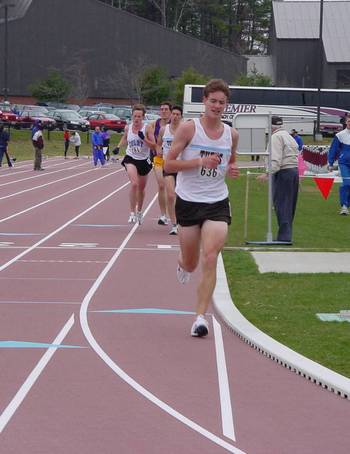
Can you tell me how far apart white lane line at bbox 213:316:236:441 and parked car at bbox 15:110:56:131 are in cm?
5889

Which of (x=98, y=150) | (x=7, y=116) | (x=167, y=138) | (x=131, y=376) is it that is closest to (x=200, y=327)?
(x=131, y=376)

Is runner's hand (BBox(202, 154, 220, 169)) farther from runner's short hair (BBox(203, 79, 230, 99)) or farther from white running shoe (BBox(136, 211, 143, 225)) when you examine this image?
white running shoe (BBox(136, 211, 143, 225))

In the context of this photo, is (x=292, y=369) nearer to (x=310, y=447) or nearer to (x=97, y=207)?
(x=310, y=447)

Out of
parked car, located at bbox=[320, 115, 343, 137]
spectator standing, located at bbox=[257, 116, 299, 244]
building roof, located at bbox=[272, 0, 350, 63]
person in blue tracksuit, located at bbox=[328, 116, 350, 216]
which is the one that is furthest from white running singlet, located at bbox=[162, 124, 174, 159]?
building roof, located at bbox=[272, 0, 350, 63]

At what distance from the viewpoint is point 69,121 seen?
6881 centimetres

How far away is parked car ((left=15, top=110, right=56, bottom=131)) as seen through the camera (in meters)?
67.2

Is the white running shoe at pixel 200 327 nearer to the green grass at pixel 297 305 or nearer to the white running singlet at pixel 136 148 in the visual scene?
the green grass at pixel 297 305

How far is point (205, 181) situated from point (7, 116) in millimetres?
58835

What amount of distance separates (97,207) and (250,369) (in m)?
15.7

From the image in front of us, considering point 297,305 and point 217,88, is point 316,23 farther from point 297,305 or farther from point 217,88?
point 217,88

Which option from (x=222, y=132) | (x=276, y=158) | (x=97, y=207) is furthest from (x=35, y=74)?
(x=222, y=132)

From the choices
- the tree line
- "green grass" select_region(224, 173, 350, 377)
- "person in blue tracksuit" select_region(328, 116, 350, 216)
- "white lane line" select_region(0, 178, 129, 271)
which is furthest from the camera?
the tree line

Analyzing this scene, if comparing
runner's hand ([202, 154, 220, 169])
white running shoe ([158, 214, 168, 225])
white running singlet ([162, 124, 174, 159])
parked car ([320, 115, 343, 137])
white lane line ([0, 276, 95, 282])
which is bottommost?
parked car ([320, 115, 343, 137])

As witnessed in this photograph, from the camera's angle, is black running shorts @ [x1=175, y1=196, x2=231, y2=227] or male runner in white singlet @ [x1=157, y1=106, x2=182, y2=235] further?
male runner in white singlet @ [x1=157, y1=106, x2=182, y2=235]
